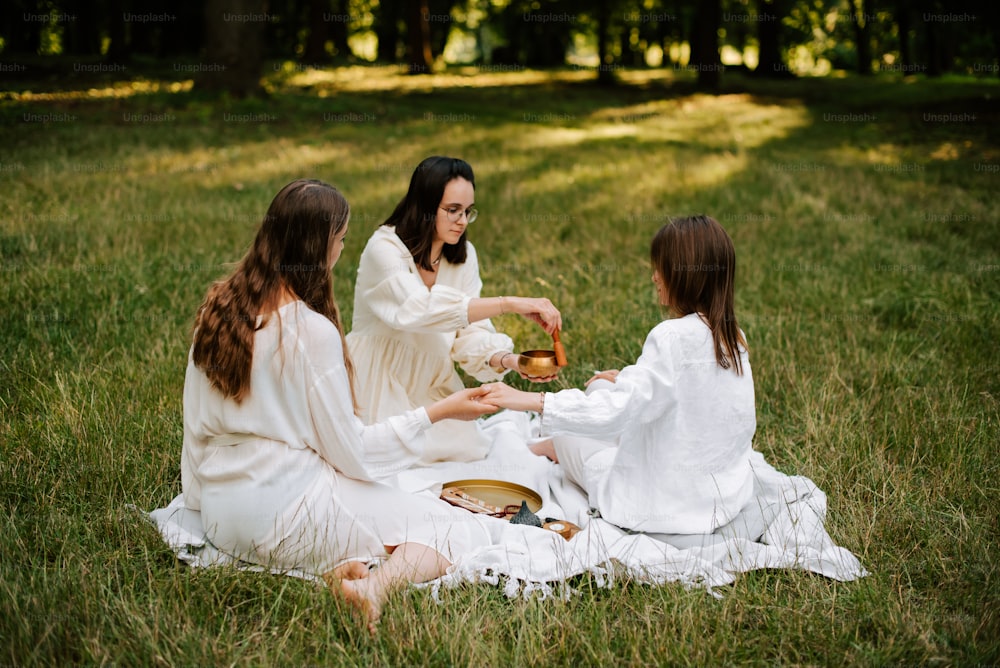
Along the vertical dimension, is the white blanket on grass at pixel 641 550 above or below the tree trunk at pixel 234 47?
below

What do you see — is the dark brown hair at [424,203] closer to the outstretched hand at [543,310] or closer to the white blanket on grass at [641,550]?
the outstretched hand at [543,310]

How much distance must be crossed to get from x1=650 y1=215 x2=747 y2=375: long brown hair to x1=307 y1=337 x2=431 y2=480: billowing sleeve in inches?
49.0

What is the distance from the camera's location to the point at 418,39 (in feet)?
85.9

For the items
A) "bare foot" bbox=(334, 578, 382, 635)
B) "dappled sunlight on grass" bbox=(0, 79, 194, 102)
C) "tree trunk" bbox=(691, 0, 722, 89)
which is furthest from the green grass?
"tree trunk" bbox=(691, 0, 722, 89)

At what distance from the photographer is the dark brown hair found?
179 inches

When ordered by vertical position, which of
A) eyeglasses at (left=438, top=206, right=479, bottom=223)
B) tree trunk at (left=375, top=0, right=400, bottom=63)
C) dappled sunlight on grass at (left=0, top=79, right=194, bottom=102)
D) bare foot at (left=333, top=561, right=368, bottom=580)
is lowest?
bare foot at (left=333, top=561, right=368, bottom=580)

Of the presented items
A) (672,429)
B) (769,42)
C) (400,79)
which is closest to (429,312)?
(672,429)

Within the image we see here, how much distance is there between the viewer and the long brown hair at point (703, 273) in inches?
141

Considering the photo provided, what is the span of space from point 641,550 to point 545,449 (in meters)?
1.27

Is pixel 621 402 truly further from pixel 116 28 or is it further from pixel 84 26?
pixel 84 26

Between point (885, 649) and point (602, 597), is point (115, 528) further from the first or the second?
point (885, 649)

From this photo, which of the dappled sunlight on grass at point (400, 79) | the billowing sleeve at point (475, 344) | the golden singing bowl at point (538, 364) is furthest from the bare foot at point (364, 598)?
the dappled sunlight on grass at point (400, 79)

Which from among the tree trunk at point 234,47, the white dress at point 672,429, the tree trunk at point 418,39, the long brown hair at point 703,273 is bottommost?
the white dress at point 672,429

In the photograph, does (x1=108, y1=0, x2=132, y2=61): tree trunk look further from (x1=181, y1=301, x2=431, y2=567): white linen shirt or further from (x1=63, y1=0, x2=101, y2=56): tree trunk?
(x1=181, y1=301, x2=431, y2=567): white linen shirt
